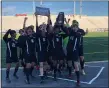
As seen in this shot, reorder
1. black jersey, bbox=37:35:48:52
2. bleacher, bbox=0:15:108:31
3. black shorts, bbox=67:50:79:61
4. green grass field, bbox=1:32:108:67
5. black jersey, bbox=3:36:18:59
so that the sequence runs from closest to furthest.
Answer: black shorts, bbox=67:50:79:61 < black jersey, bbox=37:35:48:52 < black jersey, bbox=3:36:18:59 < green grass field, bbox=1:32:108:67 < bleacher, bbox=0:15:108:31

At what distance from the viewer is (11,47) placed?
1195 centimetres

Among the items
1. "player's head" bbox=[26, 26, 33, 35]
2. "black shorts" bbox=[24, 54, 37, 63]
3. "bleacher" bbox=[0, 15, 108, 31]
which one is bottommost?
"bleacher" bbox=[0, 15, 108, 31]

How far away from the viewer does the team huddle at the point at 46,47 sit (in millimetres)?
11312

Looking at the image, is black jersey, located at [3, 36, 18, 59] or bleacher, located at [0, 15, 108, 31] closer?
black jersey, located at [3, 36, 18, 59]

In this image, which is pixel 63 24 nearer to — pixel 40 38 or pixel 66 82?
pixel 40 38

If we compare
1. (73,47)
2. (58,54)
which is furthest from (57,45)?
(73,47)

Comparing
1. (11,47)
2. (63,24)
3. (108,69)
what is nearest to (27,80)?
(11,47)

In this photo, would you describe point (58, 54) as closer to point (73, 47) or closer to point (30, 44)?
point (73, 47)

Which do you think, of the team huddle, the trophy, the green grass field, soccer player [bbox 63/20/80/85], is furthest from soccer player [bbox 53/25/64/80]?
the green grass field

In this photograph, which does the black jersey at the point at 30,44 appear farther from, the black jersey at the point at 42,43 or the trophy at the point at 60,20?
the trophy at the point at 60,20

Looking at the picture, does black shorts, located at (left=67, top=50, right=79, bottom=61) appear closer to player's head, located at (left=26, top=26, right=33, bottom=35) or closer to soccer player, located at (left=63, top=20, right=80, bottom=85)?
soccer player, located at (left=63, top=20, right=80, bottom=85)

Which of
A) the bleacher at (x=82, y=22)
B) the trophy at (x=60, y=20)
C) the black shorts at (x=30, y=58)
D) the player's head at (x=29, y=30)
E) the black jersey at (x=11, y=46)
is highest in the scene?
the trophy at (x=60, y=20)

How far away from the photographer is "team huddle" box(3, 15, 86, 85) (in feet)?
37.1

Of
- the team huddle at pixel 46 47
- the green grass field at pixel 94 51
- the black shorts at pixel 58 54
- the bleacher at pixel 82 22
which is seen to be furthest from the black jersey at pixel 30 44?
the bleacher at pixel 82 22
